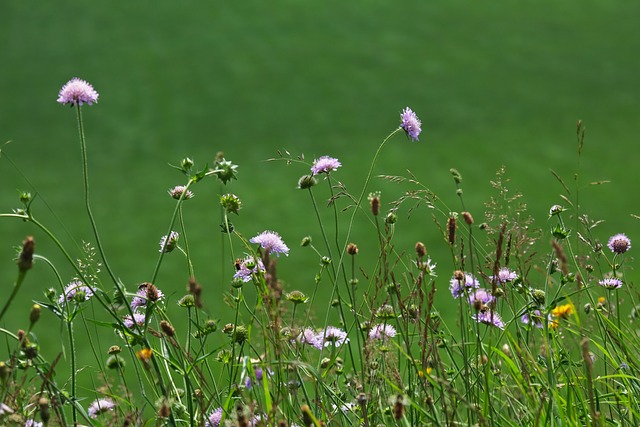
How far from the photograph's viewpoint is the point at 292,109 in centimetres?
939

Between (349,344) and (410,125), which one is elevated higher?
(410,125)

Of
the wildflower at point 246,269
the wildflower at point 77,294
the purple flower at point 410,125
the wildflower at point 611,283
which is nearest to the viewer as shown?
the wildflower at point 77,294

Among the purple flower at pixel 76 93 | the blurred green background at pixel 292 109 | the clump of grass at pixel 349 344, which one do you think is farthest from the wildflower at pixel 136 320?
the blurred green background at pixel 292 109

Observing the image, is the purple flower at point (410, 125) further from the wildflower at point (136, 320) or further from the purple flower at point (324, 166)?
the wildflower at point (136, 320)

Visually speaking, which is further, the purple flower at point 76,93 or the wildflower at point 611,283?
the wildflower at point 611,283

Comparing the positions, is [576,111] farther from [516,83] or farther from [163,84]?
[163,84]

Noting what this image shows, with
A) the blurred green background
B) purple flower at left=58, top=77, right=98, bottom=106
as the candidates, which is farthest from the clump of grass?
the blurred green background

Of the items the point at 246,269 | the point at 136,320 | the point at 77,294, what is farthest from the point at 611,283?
the point at 77,294

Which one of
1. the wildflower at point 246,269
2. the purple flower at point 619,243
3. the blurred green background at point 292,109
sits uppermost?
the blurred green background at point 292,109

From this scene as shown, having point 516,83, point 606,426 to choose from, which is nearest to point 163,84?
point 516,83

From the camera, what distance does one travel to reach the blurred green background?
7.32 meters

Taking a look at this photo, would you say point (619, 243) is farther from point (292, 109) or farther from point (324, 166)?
point (292, 109)

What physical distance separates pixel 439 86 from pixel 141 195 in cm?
366

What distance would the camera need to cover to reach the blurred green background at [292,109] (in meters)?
7.32
